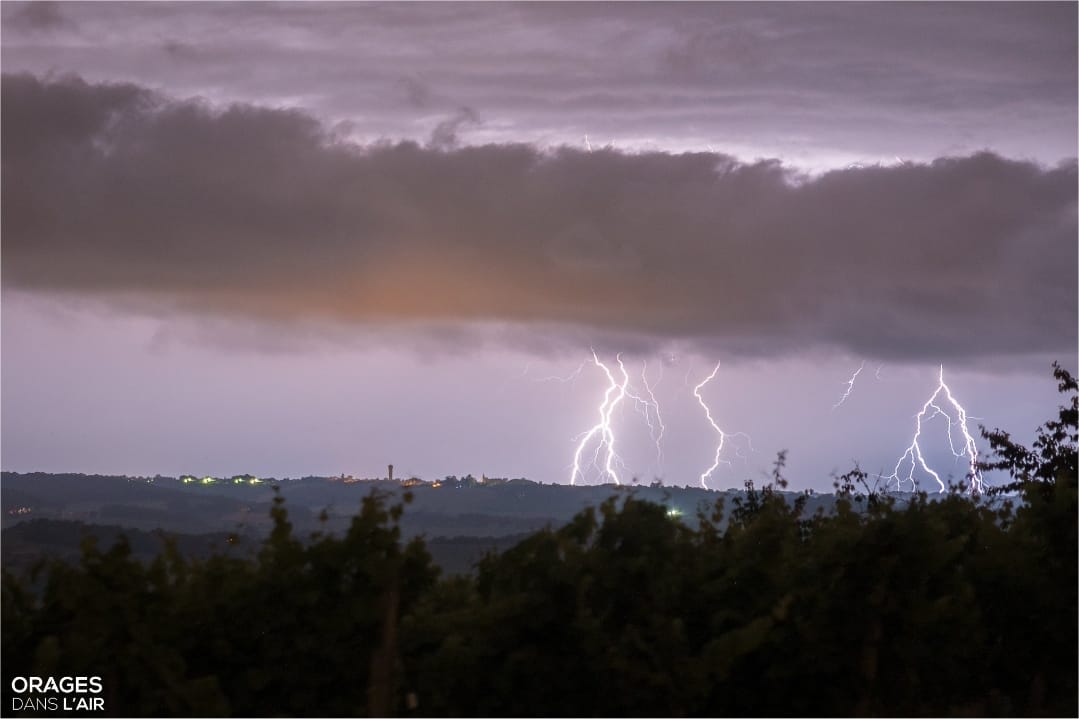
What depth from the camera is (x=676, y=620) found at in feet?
30.6

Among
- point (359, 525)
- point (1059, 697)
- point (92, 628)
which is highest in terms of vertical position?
point (359, 525)

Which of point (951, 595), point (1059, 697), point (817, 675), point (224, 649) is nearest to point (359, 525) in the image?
point (224, 649)

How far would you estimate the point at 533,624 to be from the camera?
953cm

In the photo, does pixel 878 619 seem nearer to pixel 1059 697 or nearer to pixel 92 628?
pixel 1059 697

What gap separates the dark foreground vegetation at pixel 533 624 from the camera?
9094mm

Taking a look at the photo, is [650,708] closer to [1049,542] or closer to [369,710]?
[369,710]

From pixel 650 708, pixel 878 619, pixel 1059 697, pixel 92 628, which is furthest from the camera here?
pixel 1059 697

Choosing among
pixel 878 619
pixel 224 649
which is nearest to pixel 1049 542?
pixel 878 619

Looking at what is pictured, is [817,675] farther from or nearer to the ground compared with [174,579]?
nearer to the ground

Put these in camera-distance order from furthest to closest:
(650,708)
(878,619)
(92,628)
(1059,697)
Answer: (1059,697), (878,619), (650,708), (92,628)

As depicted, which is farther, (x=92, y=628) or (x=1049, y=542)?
(x=1049, y=542)

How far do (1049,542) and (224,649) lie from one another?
7968 millimetres

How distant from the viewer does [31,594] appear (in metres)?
9.50

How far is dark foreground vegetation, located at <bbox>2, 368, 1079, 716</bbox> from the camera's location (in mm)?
9094
